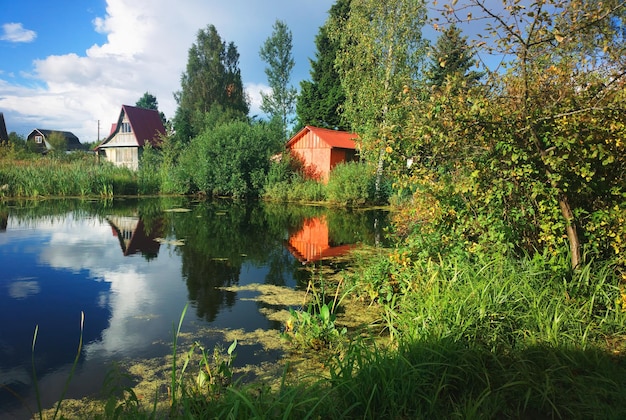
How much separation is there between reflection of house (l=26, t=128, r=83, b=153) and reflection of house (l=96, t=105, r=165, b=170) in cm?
1707

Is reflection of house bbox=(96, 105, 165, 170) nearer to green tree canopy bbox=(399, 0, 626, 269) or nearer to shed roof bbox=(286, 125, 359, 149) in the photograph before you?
shed roof bbox=(286, 125, 359, 149)

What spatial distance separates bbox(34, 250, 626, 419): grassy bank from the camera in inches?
111

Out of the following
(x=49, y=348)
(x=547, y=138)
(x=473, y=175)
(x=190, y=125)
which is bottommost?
(x=49, y=348)

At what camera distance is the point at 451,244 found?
5273mm

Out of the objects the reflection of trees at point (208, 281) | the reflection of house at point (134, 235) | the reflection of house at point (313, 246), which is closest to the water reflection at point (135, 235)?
the reflection of house at point (134, 235)

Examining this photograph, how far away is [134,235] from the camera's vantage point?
39.6ft

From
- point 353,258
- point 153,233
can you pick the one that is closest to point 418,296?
point 353,258

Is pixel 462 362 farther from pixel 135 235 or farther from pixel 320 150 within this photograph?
pixel 320 150

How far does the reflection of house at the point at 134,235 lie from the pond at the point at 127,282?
3cm

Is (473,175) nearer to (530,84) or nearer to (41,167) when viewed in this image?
(530,84)

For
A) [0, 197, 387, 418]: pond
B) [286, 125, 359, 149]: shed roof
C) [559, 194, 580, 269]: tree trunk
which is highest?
[286, 125, 359, 149]: shed roof

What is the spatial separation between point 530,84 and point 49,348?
19.6 ft

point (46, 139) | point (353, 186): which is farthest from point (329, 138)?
point (46, 139)

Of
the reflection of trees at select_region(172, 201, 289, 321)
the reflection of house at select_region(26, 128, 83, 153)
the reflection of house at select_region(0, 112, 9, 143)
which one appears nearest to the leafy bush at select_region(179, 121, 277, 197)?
the reflection of trees at select_region(172, 201, 289, 321)
